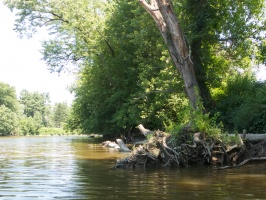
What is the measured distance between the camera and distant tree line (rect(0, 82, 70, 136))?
330 feet

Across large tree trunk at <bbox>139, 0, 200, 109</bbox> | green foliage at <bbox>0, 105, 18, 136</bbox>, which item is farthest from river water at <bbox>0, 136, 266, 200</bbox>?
green foliage at <bbox>0, 105, 18, 136</bbox>

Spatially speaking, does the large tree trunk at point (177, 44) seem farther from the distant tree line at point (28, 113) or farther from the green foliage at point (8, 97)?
the green foliage at point (8, 97)

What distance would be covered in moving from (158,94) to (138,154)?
41.2ft

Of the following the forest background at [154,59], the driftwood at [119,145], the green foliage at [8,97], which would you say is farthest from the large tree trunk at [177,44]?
the green foliage at [8,97]

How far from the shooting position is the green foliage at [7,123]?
318 feet

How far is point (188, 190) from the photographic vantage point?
8.16 meters

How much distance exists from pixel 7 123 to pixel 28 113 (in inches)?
2522

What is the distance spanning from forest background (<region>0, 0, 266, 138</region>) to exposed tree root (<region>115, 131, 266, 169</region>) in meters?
0.70

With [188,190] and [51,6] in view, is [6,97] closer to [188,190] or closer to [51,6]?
[51,6]

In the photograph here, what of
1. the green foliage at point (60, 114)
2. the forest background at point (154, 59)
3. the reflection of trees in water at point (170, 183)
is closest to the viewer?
the reflection of trees in water at point (170, 183)

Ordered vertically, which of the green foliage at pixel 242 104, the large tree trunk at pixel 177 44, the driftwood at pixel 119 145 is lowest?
the driftwood at pixel 119 145

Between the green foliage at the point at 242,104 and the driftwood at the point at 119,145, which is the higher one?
the green foliage at the point at 242,104

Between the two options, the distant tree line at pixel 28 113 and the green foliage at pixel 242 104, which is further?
the distant tree line at pixel 28 113

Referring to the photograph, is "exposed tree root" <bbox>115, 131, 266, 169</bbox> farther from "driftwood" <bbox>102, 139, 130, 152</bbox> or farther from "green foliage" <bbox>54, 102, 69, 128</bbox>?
"green foliage" <bbox>54, 102, 69, 128</bbox>
